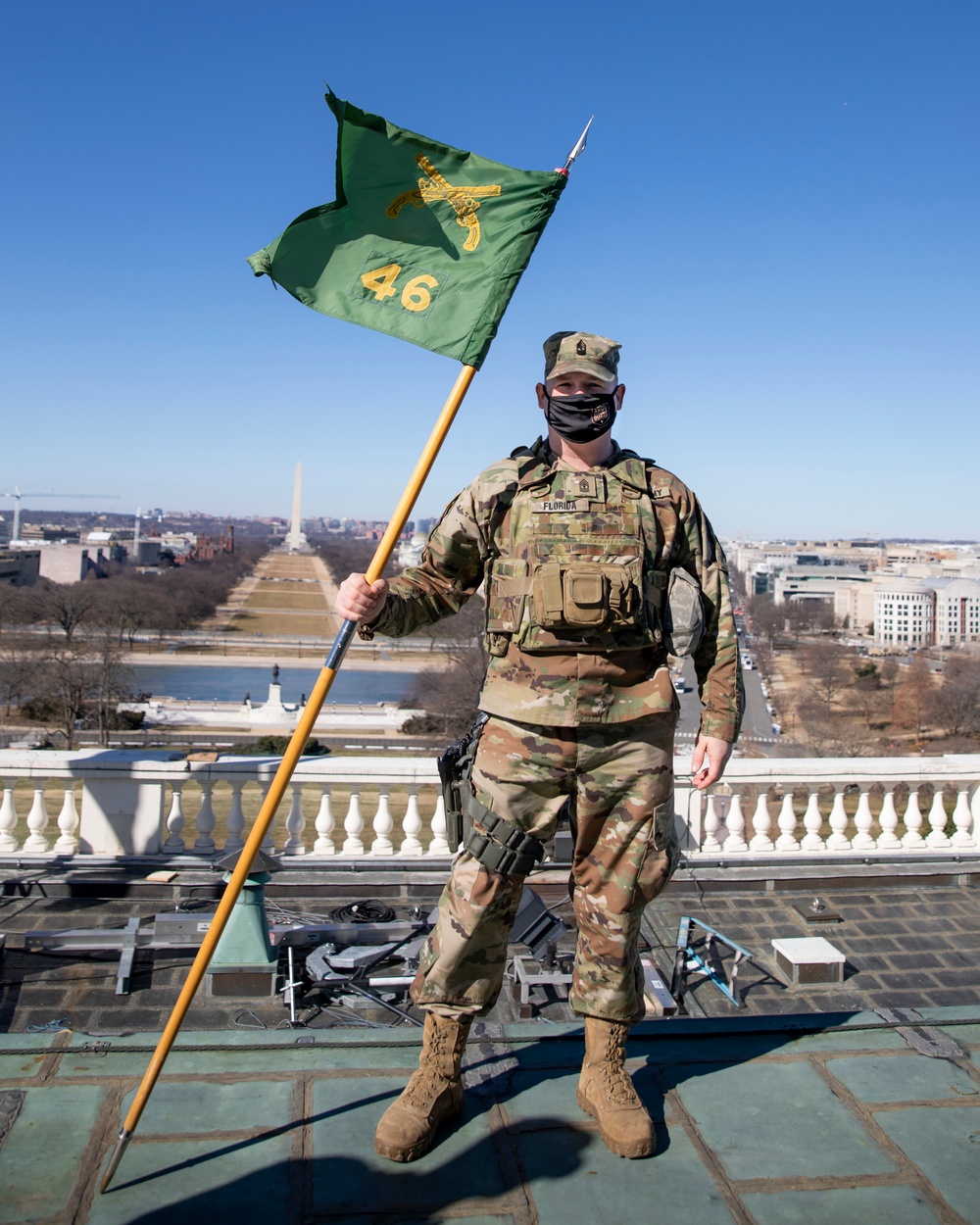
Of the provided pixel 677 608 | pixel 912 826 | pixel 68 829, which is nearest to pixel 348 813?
pixel 68 829

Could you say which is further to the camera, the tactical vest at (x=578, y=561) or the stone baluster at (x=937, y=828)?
the stone baluster at (x=937, y=828)

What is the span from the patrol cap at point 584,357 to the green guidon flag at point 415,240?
8.6 inches

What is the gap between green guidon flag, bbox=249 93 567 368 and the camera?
10.7 feet

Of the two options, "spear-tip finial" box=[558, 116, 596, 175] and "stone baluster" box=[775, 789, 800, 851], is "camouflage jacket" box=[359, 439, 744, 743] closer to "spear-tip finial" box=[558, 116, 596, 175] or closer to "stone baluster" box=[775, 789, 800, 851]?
"spear-tip finial" box=[558, 116, 596, 175]

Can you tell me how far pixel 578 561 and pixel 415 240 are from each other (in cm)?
119

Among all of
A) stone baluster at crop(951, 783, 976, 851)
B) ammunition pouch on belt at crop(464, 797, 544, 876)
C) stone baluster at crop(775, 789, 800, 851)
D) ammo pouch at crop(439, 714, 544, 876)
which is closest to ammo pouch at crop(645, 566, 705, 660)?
ammo pouch at crop(439, 714, 544, 876)

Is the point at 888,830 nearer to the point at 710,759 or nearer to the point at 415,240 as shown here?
the point at 710,759

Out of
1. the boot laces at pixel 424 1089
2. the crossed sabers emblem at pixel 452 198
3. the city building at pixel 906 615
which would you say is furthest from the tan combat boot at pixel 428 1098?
the city building at pixel 906 615

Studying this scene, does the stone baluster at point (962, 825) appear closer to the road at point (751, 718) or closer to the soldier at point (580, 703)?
the soldier at point (580, 703)

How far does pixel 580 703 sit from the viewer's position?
10.3ft

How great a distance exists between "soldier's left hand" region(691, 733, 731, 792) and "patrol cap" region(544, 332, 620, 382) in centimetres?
120

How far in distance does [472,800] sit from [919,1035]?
1820 mm

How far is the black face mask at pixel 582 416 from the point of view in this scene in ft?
10.7

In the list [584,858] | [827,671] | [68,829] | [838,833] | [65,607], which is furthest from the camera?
[827,671]
